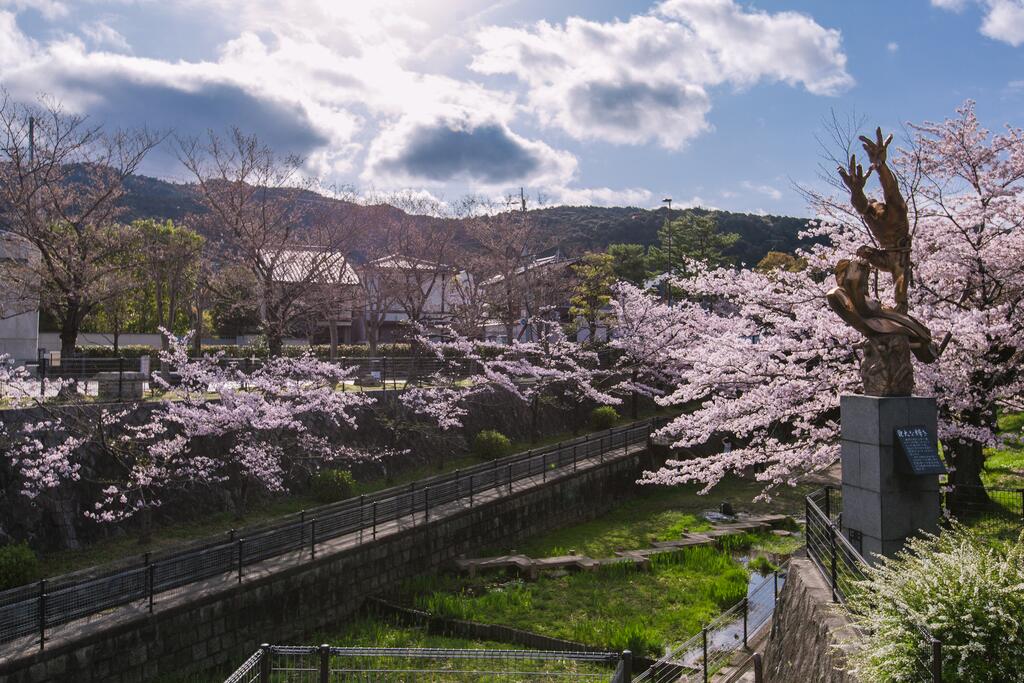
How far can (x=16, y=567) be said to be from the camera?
12.4 metres

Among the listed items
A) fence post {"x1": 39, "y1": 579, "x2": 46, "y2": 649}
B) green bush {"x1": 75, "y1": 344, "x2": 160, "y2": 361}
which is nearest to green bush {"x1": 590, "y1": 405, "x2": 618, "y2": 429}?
green bush {"x1": 75, "y1": 344, "x2": 160, "y2": 361}

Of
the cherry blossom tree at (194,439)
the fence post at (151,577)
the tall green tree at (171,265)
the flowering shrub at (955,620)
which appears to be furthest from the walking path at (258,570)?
the tall green tree at (171,265)

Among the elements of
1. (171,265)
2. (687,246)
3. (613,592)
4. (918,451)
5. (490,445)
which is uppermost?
(687,246)

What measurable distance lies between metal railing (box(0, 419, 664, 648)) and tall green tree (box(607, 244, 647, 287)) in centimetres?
2584

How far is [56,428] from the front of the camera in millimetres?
15359

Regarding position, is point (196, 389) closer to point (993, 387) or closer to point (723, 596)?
point (723, 596)

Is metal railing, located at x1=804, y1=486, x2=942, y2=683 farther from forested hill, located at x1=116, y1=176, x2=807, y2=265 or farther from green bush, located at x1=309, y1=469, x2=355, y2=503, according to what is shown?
forested hill, located at x1=116, y1=176, x2=807, y2=265

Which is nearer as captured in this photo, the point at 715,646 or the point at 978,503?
the point at 715,646

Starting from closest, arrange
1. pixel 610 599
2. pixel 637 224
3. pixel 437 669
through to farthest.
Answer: pixel 437 669, pixel 610 599, pixel 637 224

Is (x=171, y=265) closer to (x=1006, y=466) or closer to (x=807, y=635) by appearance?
(x=807, y=635)

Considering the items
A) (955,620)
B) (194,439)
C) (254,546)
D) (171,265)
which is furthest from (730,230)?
(955,620)

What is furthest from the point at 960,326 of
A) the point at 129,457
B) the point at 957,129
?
the point at 129,457

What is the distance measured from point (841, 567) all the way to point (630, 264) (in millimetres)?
40194

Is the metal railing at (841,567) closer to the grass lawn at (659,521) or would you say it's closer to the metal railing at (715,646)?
the metal railing at (715,646)
